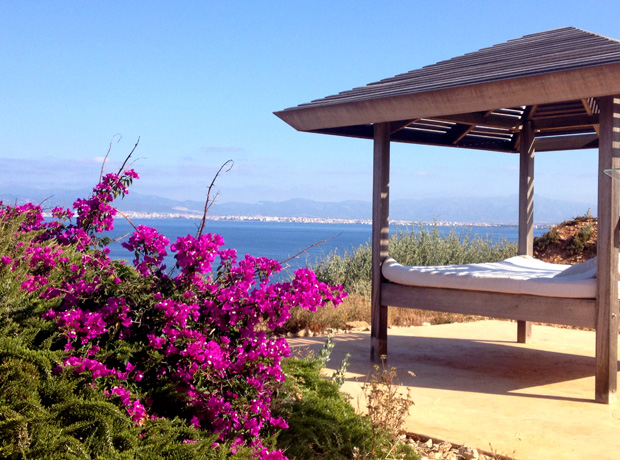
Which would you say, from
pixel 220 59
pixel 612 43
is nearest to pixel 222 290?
pixel 612 43

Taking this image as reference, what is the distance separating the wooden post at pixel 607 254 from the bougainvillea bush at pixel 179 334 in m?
2.47

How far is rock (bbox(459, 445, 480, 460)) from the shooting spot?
286 centimetres

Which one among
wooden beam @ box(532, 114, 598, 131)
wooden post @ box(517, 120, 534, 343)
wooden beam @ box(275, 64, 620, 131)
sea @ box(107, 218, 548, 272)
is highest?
wooden beam @ box(532, 114, 598, 131)

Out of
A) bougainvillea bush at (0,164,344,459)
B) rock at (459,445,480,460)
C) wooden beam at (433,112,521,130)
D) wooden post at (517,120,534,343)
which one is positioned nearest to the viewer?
bougainvillea bush at (0,164,344,459)

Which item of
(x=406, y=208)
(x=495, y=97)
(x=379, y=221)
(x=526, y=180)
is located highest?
(x=495, y=97)

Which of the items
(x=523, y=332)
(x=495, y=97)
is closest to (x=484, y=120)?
(x=495, y=97)

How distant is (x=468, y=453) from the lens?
113 inches

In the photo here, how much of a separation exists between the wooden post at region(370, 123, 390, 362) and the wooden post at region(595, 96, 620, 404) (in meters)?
1.71

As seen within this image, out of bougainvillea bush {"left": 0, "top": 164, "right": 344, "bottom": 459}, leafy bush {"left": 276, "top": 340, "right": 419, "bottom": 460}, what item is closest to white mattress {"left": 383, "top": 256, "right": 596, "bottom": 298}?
leafy bush {"left": 276, "top": 340, "right": 419, "bottom": 460}

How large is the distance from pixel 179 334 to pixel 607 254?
2.99 meters

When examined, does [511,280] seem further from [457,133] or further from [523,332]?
[457,133]

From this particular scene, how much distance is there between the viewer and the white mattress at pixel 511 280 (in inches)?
157

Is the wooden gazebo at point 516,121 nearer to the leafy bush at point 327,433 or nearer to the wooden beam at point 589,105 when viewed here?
the wooden beam at point 589,105

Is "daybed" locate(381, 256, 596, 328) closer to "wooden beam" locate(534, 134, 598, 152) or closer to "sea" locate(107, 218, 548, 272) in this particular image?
"sea" locate(107, 218, 548, 272)
